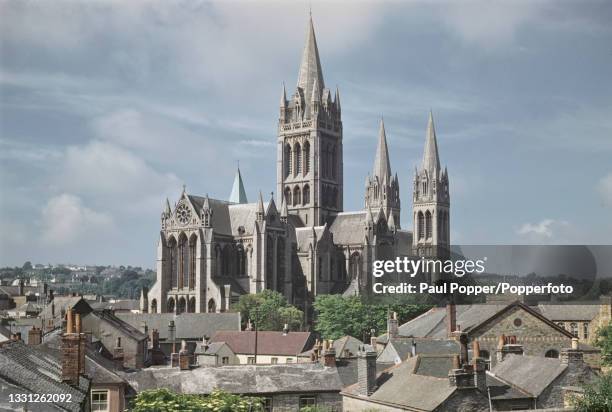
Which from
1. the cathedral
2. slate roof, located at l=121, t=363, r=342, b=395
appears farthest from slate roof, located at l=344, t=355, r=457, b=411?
the cathedral

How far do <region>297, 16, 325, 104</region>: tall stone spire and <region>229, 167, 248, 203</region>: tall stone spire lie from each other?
2269 cm

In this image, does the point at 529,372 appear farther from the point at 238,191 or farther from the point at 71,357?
the point at 238,191

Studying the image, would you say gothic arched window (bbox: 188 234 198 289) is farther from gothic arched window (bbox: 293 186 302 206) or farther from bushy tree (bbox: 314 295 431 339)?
gothic arched window (bbox: 293 186 302 206)

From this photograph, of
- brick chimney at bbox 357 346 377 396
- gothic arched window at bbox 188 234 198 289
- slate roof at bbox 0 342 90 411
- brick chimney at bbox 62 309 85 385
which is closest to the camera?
slate roof at bbox 0 342 90 411

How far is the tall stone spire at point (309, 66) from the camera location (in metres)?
142

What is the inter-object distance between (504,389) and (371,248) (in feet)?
319

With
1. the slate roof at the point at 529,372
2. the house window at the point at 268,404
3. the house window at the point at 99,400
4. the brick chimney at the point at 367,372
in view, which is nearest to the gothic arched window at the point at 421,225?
the slate roof at the point at 529,372

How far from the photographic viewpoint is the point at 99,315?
2319 inches

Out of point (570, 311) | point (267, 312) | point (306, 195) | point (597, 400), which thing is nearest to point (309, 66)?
point (306, 195)

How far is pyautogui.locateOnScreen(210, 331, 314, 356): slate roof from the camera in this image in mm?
72250

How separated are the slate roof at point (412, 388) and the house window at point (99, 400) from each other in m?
9.13

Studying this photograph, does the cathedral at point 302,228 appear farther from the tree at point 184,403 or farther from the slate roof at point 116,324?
the tree at point 184,403

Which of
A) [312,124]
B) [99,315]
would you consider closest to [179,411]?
[99,315]

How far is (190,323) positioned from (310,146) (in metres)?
52.8
